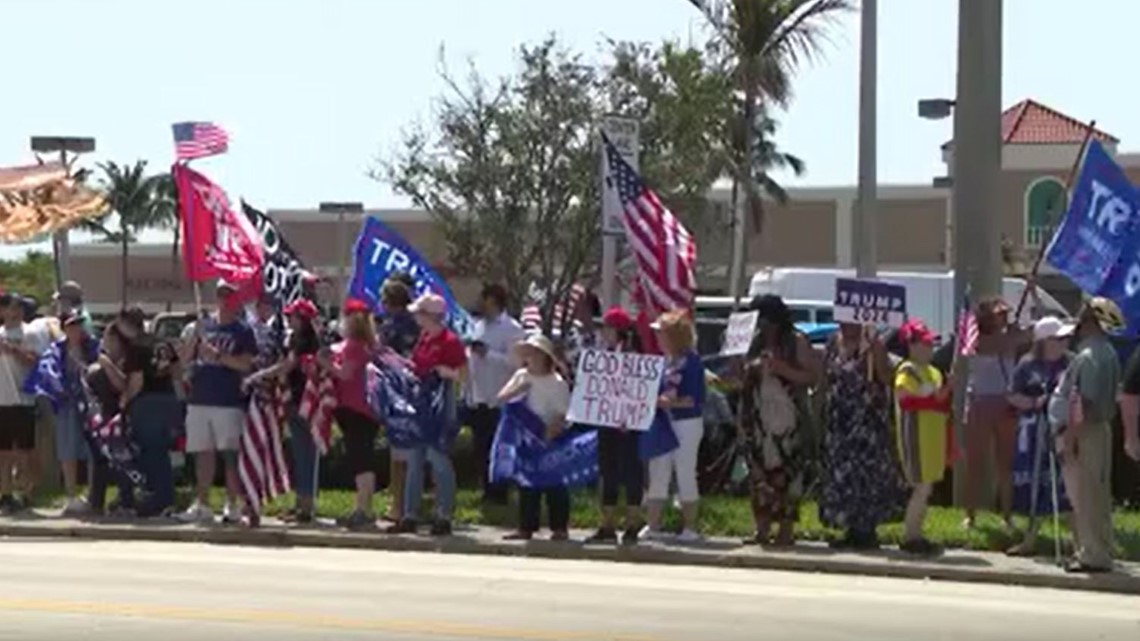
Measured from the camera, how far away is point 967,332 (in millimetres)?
19219

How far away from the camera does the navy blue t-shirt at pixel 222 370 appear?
19469 millimetres

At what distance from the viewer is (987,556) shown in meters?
17.5

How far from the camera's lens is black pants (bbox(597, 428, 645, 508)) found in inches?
727

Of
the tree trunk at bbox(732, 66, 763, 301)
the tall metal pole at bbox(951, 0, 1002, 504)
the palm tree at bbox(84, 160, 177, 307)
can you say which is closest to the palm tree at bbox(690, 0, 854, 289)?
the tree trunk at bbox(732, 66, 763, 301)

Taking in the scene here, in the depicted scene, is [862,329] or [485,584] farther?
[862,329]

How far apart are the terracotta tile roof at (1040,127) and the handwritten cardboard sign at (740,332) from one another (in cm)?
4301

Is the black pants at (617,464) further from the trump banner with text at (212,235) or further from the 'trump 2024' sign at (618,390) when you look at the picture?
the trump banner with text at (212,235)

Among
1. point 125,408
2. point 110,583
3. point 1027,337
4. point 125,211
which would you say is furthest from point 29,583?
point 125,211

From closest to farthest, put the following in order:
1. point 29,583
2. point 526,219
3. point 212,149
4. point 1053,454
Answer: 1. point 29,583
2. point 1053,454
3. point 212,149
4. point 526,219

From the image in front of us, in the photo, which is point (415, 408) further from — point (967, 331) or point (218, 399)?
point (967, 331)

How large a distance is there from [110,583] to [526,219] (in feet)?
57.3

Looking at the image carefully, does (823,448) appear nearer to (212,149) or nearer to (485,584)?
(485,584)

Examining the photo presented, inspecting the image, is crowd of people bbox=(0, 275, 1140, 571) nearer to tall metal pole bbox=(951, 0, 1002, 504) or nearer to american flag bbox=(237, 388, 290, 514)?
american flag bbox=(237, 388, 290, 514)

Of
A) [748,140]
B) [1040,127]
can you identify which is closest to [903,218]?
[1040,127]
